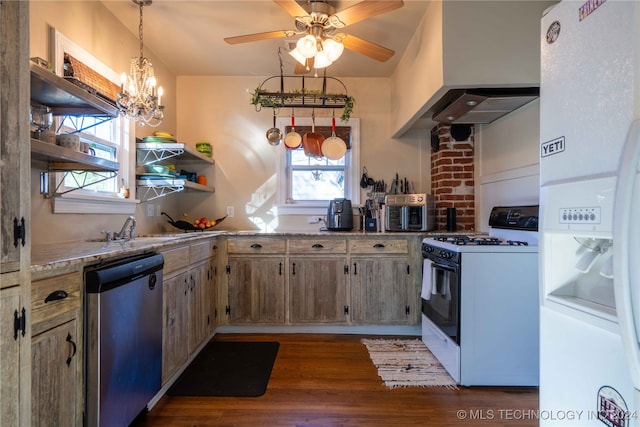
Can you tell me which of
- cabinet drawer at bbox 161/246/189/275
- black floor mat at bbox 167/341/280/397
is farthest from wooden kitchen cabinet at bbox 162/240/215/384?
black floor mat at bbox 167/341/280/397

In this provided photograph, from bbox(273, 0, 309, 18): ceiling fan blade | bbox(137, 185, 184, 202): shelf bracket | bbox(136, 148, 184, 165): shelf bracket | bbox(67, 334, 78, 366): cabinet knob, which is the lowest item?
bbox(67, 334, 78, 366): cabinet knob

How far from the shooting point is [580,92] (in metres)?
0.97

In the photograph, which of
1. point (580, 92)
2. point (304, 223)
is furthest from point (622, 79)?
point (304, 223)

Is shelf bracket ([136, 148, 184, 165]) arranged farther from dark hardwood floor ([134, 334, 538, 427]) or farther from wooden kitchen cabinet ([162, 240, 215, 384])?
dark hardwood floor ([134, 334, 538, 427])

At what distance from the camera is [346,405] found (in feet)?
6.09

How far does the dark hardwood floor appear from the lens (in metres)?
1.73

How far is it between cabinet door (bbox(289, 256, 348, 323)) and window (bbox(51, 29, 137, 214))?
1.49m

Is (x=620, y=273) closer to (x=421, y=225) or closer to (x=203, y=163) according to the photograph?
Result: (x=421, y=225)

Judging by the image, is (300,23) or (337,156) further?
(337,156)

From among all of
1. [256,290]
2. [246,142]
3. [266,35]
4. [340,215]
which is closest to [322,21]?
[266,35]

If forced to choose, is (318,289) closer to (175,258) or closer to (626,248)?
(175,258)

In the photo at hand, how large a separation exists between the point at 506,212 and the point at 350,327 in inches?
65.1

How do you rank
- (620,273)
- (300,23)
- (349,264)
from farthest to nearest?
(349,264), (300,23), (620,273)

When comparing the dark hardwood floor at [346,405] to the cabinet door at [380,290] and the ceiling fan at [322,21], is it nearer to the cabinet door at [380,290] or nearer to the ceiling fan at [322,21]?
the cabinet door at [380,290]
